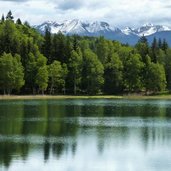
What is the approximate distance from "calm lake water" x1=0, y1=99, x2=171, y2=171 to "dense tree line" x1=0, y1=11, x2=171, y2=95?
193 ft

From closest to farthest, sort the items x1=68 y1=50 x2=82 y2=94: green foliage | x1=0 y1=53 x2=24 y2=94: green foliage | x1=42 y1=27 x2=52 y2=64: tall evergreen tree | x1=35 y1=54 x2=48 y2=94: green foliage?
x1=0 y1=53 x2=24 y2=94: green foliage
x1=35 y1=54 x2=48 y2=94: green foliage
x1=68 y1=50 x2=82 y2=94: green foliage
x1=42 y1=27 x2=52 y2=64: tall evergreen tree

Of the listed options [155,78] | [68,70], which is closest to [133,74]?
[155,78]

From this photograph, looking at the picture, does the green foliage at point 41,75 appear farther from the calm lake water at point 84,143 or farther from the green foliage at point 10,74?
the calm lake water at point 84,143

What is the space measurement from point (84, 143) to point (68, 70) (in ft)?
313

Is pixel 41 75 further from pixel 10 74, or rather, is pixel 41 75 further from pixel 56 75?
pixel 10 74

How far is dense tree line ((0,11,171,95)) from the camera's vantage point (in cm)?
13325

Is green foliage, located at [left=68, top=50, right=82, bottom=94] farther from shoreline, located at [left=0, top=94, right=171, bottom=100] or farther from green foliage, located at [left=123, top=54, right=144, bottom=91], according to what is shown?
green foliage, located at [left=123, top=54, right=144, bottom=91]

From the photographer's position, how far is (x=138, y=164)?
36469 millimetres

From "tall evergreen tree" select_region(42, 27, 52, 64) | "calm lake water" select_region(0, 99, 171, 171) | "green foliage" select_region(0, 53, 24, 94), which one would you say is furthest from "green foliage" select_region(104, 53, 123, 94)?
"calm lake water" select_region(0, 99, 171, 171)

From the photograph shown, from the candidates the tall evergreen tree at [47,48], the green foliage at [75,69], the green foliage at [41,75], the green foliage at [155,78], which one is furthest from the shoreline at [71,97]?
the tall evergreen tree at [47,48]

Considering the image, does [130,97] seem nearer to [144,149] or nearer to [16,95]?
[16,95]

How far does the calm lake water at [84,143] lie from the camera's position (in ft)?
119

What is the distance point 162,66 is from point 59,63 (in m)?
26.6

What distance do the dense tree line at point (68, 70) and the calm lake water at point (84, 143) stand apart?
2321 inches
